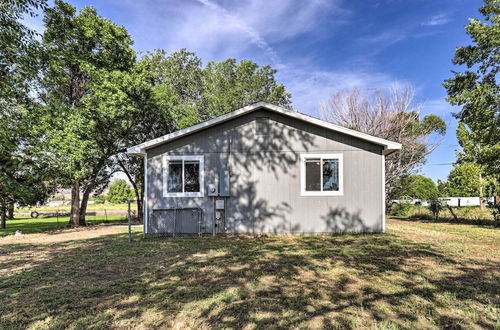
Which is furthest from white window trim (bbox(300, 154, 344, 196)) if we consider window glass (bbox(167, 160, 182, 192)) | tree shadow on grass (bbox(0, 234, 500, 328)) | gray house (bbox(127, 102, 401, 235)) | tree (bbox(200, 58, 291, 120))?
tree (bbox(200, 58, 291, 120))

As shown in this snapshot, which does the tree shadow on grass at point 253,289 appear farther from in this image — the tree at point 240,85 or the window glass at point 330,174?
the tree at point 240,85

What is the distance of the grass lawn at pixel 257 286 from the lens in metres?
2.91

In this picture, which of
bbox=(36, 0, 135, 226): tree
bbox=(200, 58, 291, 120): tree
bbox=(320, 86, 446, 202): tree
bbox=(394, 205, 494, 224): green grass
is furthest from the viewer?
bbox=(200, 58, 291, 120): tree

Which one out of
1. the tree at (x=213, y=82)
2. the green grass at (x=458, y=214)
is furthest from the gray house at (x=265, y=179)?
the tree at (x=213, y=82)

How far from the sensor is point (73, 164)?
1224cm

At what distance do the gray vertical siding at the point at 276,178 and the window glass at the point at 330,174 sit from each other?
0.28 metres

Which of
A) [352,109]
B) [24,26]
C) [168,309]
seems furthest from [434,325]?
[352,109]

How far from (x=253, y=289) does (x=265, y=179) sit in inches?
205

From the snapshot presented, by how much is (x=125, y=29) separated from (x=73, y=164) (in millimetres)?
8304

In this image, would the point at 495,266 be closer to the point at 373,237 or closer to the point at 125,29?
the point at 373,237

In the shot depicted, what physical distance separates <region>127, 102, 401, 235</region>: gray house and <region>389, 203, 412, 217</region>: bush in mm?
9961

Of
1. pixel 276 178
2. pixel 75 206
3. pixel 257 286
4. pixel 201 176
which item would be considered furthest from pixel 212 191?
pixel 75 206

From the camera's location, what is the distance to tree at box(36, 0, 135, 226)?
11.9m

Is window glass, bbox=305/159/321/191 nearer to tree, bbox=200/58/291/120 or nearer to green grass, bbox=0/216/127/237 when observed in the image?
green grass, bbox=0/216/127/237
